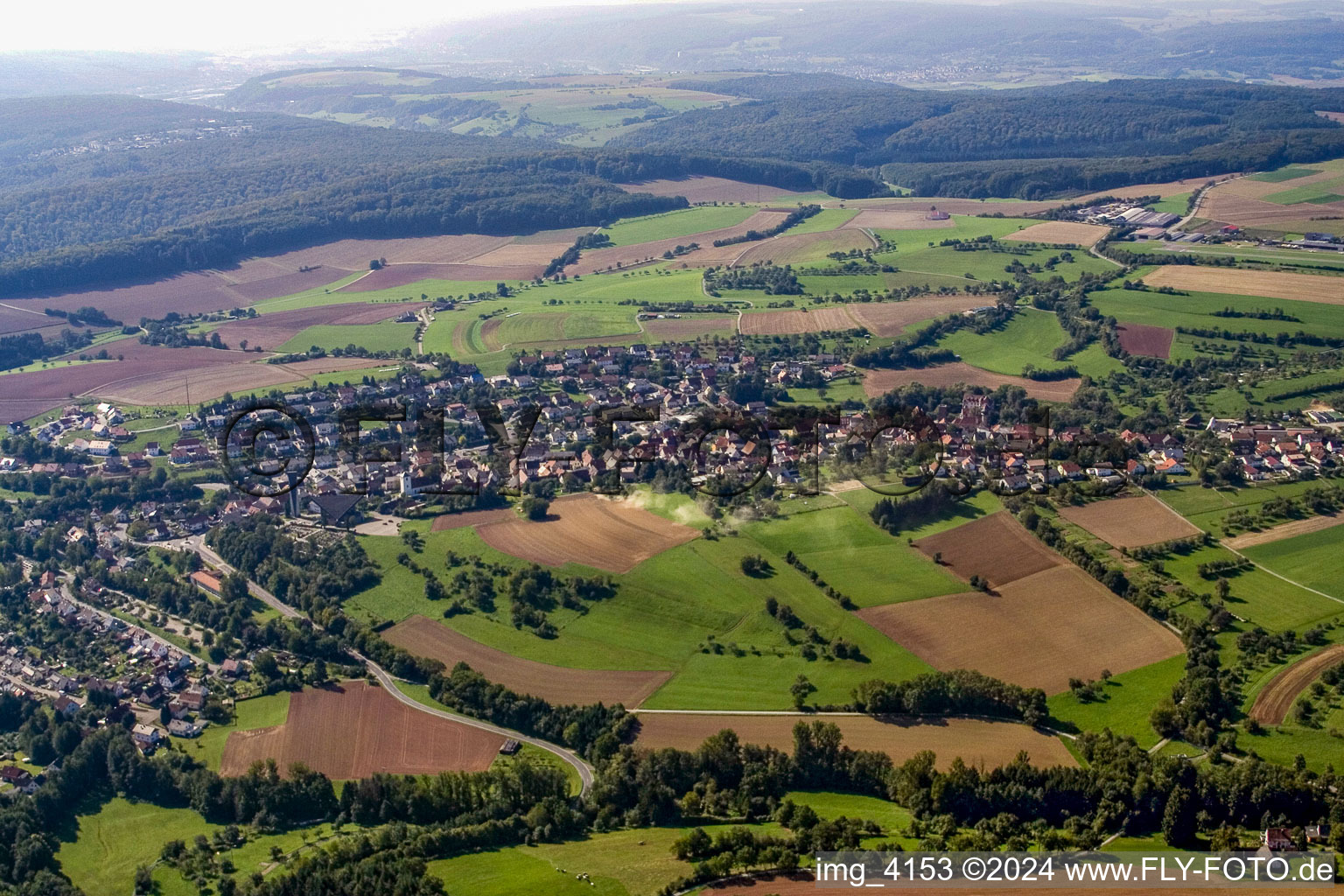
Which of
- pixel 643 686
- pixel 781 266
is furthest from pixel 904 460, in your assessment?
pixel 781 266

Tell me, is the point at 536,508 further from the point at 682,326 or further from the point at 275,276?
the point at 275,276

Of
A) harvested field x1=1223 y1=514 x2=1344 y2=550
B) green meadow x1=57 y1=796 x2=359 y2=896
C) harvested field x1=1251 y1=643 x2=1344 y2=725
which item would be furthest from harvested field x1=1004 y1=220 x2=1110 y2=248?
green meadow x1=57 y1=796 x2=359 y2=896

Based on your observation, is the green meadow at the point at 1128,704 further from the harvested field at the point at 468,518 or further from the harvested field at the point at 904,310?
the harvested field at the point at 904,310

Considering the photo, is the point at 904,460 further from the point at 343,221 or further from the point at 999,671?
the point at 343,221

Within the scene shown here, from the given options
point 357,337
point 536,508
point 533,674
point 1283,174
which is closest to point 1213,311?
point 1283,174

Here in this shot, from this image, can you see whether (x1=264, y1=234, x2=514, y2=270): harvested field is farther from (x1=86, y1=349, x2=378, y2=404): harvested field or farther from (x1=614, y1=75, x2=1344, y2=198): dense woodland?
(x1=614, y1=75, x2=1344, y2=198): dense woodland

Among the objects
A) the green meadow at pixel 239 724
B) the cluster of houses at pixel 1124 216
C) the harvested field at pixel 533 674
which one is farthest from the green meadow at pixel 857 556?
the cluster of houses at pixel 1124 216
